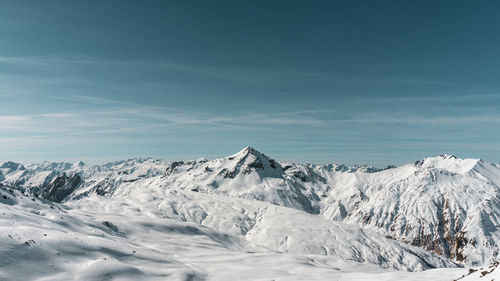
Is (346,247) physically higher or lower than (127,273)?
lower

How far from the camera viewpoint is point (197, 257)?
220ft

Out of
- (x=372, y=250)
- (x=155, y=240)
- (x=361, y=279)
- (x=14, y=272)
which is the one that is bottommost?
(x=372, y=250)

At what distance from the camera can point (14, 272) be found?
3073cm

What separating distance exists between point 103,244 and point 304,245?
543 feet

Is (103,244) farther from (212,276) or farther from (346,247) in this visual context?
(346,247)

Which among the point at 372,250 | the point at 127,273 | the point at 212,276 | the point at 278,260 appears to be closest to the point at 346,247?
the point at 372,250

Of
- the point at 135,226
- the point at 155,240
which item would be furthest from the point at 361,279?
the point at 135,226

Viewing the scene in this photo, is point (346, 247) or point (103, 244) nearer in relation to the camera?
point (103, 244)

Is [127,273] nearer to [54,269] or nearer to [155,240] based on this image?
[54,269]

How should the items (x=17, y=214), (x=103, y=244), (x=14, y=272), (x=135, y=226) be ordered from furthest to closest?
(x=135, y=226)
(x=17, y=214)
(x=103, y=244)
(x=14, y=272)

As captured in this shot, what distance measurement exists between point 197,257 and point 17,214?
3466 cm

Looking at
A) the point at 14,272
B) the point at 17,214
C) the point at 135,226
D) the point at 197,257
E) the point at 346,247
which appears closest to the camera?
the point at 14,272

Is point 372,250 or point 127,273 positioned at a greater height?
point 127,273

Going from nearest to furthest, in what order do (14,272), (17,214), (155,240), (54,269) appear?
(14,272)
(54,269)
(17,214)
(155,240)
